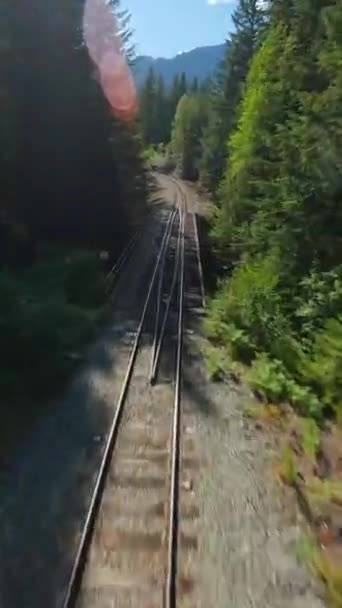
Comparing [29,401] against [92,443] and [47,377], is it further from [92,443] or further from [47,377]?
[92,443]

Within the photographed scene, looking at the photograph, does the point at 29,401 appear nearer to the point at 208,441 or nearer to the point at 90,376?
the point at 90,376

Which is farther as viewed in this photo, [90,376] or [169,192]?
[169,192]

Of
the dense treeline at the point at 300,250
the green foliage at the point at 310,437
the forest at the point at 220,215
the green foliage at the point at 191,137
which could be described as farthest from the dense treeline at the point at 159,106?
the green foliage at the point at 310,437

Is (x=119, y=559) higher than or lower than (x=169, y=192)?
higher

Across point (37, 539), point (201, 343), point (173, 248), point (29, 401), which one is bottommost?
point (173, 248)

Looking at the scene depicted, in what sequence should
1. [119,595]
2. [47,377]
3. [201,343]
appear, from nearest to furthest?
[119,595] < [47,377] < [201,343]

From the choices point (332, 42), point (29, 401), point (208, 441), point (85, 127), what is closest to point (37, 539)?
point (208, 441)

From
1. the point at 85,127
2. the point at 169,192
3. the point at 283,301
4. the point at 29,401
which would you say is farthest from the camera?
the point at 169,192
